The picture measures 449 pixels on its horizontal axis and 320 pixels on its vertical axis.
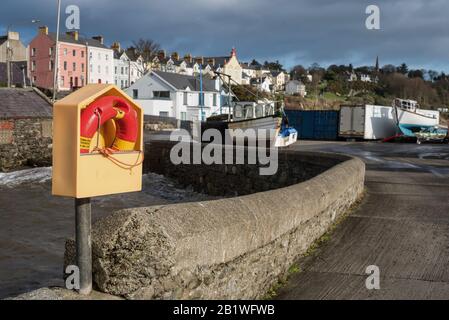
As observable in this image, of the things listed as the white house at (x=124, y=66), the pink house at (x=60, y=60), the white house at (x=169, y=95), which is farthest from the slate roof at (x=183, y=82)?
the white house at (x=124, y=66)

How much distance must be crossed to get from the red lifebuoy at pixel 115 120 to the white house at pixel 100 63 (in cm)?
8133

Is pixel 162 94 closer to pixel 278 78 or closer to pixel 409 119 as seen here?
pixel 409 119

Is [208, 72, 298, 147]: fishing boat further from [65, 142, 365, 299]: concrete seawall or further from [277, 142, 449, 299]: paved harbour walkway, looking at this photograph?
[65, 142, 365, 299]: concrete seawall

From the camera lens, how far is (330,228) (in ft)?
27.0

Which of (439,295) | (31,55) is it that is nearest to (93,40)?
(31,55)

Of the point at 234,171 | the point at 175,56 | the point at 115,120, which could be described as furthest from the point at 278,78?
the point at 115,120

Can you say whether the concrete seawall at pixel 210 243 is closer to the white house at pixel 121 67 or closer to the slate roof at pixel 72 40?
the slate roof at pixel 72 40

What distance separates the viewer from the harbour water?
873 centimetres

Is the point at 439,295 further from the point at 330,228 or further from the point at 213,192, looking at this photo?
the point at 213,192

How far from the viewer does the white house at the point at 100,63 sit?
8312cm

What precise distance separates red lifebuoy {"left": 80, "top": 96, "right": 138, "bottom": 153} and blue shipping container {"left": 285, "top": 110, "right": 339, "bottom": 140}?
40620 millimetres

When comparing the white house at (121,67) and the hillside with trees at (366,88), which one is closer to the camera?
the white house at (121,67)

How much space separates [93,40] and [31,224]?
7811 cm

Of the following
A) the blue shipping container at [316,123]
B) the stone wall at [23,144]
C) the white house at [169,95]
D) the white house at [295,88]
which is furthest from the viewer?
the white house at [295,88]
